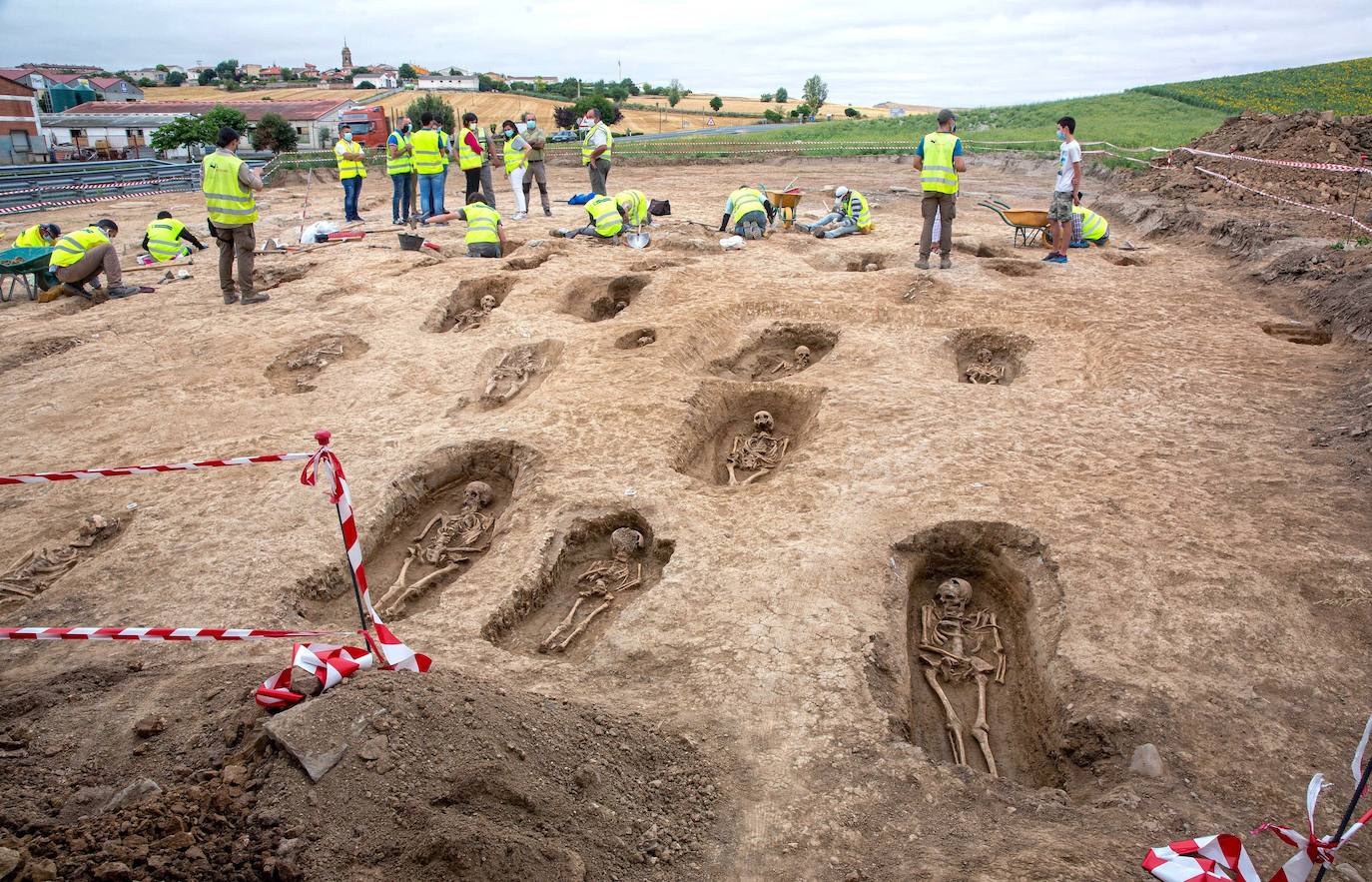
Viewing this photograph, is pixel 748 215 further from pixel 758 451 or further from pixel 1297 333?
pixel 1297 333

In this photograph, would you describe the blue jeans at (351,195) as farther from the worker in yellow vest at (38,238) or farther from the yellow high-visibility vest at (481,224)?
the worker in yellow vest at (38,238)

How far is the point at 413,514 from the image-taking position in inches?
273

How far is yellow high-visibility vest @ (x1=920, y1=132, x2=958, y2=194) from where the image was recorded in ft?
35.1

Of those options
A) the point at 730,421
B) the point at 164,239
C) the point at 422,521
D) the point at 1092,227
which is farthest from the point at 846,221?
the point at 164,239

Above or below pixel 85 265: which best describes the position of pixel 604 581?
below

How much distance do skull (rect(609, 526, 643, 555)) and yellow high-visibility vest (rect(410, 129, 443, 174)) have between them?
12.2m

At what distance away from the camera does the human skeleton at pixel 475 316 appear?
437 inches

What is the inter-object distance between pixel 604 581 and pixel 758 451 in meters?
2.41

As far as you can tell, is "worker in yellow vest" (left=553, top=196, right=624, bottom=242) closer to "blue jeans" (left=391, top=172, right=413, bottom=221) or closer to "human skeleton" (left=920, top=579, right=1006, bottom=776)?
"blue jeans" (left=391, top=172, right=413, bottom=221)

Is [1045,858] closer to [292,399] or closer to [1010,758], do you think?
[1010,758]

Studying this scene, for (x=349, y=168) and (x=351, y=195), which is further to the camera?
(x=351, y=195)

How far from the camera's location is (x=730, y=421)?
8422 mm

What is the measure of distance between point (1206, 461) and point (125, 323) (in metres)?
12.7

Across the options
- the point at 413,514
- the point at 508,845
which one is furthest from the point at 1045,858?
the point at 413,514
